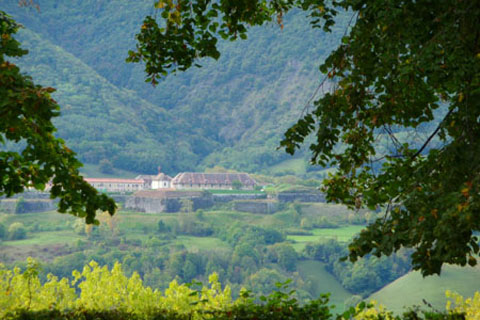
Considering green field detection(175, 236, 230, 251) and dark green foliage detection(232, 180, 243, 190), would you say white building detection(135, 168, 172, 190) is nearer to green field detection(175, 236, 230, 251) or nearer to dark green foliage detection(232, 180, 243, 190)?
dark green foliage detection(232, 180, 243, 190)

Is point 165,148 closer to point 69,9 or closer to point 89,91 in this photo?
point 89,91

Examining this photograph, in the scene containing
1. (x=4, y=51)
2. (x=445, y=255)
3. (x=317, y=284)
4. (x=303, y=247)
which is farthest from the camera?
(x=303, y=247)

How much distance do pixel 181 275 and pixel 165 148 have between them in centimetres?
5545

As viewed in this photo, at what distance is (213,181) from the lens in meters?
96.9

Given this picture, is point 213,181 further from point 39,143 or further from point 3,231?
point 39,143

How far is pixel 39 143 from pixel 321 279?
217 feet

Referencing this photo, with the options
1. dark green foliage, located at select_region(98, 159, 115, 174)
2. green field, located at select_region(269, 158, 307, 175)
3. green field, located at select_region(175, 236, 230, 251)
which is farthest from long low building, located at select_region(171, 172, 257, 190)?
green field, located at select_region(175, 236, 230, 251)

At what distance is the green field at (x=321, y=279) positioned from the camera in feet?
202

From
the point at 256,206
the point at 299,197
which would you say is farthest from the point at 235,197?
the point at 299,197

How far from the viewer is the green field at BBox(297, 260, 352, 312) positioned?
61.4m

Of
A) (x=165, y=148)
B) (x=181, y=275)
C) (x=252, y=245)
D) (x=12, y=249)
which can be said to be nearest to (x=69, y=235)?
(x=12, y=249)

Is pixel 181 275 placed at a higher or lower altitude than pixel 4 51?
lower

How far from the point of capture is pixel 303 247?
72.7 m

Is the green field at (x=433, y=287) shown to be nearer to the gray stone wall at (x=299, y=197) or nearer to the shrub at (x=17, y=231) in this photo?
the gray stone wall at (x=299, y=197)
